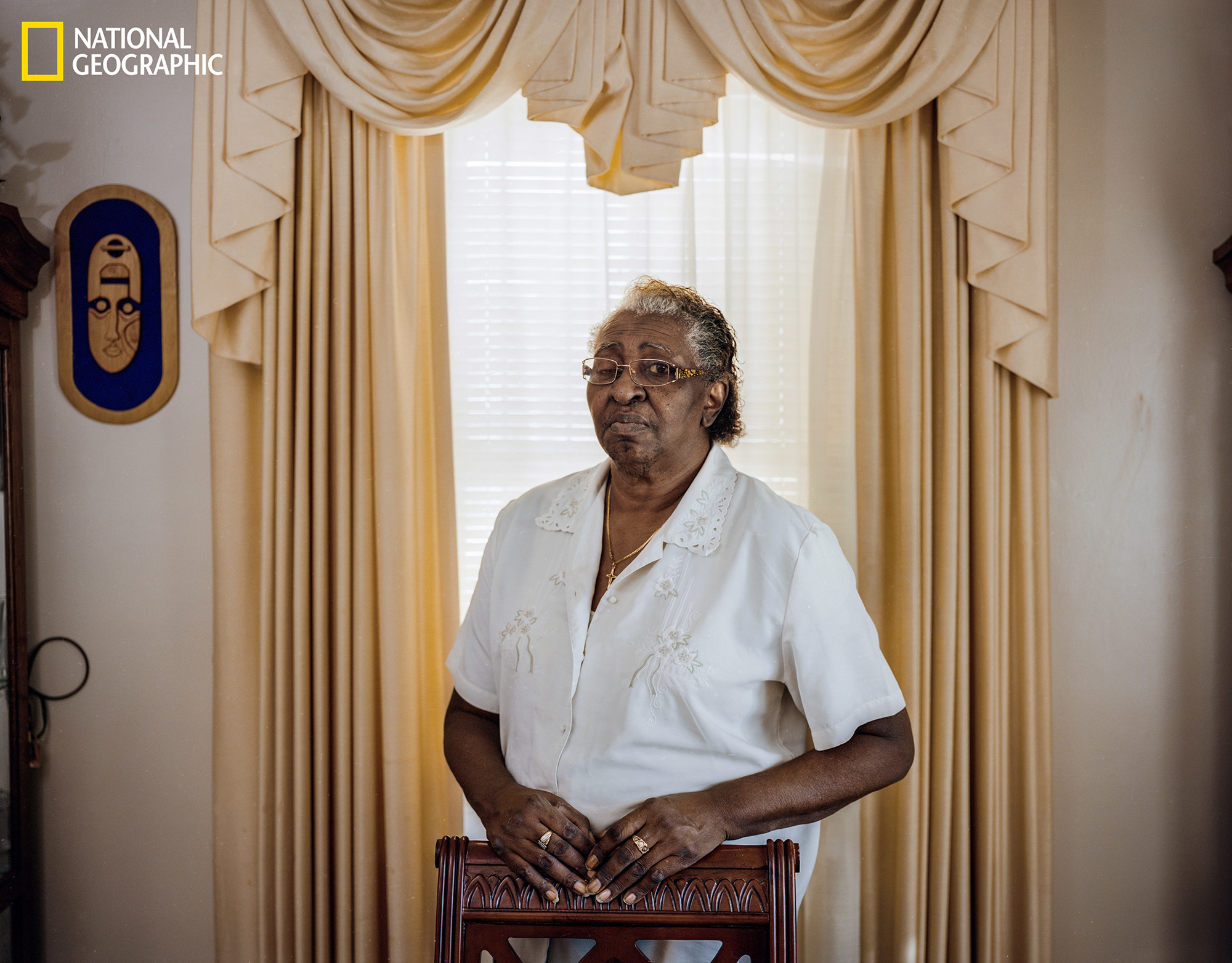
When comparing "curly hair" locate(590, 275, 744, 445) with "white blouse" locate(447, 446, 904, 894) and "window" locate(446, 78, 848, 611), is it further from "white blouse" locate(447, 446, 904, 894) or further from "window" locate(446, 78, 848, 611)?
"window" locate(446, 78, 848, 611)

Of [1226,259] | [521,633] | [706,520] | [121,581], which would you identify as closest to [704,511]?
[706,520]

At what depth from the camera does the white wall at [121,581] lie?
2.04 meters

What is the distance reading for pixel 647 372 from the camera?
1.46 meters

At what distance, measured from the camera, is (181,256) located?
2031 millimetres

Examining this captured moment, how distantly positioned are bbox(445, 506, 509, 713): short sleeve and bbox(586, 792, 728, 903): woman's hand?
15.6 inches

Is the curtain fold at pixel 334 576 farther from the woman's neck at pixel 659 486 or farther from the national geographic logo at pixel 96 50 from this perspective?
the woman's neck at pixel 659 486

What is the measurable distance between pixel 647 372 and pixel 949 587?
89cm

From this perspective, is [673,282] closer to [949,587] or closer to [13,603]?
[949,587]

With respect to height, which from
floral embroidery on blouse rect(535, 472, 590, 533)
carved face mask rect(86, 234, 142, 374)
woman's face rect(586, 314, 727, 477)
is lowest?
floral embroidery on blouse rect(535, 472, 590, 533)

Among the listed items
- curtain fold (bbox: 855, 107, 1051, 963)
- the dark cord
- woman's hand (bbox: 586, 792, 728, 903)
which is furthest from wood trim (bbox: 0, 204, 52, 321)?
curtain fold (bbox: 855, 107, 1051, 963)

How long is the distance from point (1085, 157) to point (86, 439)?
2.55 m

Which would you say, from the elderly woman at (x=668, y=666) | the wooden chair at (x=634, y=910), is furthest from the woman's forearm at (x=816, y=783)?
the wooden chair at (x=634, y=910)

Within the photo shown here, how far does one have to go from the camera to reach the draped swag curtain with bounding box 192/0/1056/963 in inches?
70.6

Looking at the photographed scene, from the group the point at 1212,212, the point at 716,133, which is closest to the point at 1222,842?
the point at 1212,212
